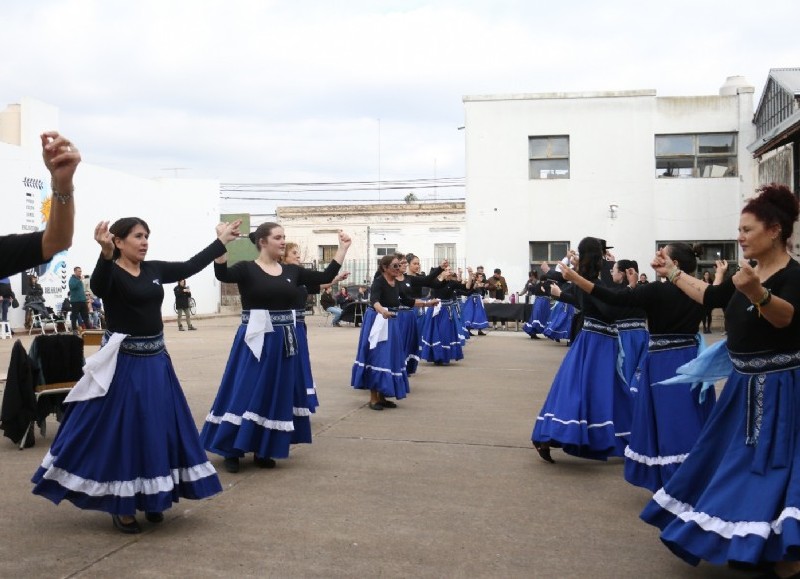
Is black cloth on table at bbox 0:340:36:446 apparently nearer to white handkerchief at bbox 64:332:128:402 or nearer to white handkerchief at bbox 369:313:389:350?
white handkerchief at bbox 64:332:128:402

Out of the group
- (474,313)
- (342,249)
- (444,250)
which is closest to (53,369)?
(342,249)

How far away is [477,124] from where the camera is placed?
90.7ft

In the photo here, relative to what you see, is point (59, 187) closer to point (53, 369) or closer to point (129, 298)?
point (129, 298)

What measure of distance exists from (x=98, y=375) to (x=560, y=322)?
1734 centimetres

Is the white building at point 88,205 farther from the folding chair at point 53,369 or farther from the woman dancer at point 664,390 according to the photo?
the woman dancer at point 664,390

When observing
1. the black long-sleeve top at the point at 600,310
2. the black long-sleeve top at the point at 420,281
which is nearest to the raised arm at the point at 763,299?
the black long-sleeve top at the point at 600,310

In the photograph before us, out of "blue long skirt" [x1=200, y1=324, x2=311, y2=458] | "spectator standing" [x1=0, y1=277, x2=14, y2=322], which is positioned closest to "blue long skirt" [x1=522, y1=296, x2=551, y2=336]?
"spectator standing" [x1=0, y1=277, x2=14, y2=322]

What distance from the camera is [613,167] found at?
27.0 metres

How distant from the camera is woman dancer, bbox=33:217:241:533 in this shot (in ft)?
16.5

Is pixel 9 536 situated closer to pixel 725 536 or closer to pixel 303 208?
pixel 725 536

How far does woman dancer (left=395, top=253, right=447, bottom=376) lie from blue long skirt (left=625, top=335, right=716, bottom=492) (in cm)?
580

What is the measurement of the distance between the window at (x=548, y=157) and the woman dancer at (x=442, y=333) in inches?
477

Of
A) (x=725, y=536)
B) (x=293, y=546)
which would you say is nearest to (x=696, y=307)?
(x=725, y=536)

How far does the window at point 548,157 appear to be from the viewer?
2742 centimetres
